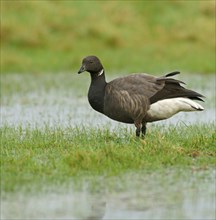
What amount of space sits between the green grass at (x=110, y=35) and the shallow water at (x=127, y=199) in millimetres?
13468

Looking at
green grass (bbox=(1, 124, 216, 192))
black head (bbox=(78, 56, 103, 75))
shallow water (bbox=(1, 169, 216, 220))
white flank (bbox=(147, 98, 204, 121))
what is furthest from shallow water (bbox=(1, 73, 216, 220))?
black head (bbox=(78, 56, 103, 75))

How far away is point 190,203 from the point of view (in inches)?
323

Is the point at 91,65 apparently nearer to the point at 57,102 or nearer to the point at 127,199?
the point at 127,199

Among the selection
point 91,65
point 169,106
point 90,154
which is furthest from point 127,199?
point 91,65

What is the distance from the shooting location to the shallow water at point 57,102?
576 inches

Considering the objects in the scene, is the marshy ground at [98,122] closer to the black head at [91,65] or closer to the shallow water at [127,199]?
the shallow water at [127,199]

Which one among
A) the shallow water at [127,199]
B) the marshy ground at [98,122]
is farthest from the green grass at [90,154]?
the shallow water at [127,199]

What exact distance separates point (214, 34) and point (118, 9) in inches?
141

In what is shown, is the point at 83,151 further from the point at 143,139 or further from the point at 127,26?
the point at 127,26

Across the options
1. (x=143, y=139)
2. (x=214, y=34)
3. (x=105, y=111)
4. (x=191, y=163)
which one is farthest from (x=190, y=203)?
(x=214, y=34)

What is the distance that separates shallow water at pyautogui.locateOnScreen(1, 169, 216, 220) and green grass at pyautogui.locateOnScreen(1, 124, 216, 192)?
0.30 m

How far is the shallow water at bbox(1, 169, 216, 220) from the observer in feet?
25.8

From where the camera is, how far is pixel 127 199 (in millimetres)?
8359

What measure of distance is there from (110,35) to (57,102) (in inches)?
345
